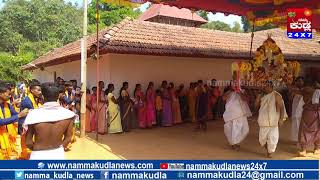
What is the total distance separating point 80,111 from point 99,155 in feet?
8.34

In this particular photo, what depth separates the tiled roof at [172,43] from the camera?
38.3 feet

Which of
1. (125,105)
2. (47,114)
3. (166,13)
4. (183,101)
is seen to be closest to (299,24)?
(183,101)

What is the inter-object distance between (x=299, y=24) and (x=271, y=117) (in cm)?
306

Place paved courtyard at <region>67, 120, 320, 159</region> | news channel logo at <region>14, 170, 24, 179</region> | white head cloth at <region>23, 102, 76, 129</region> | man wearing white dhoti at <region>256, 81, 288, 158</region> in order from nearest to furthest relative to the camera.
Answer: white head cloth at <region>23, 102, 76, 129</region> → news channel logo at <region>14, 170, 24, 179</region> → man wearing white dhoti at <region>256, 81, 288, 158</region> → paved courtyard at <region>67, 120, 320, 159</region>

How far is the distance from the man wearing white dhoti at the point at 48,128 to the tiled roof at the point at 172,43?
23.7 ft

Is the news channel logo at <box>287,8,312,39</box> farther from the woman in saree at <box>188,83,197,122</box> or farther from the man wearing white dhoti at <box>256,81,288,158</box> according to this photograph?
the woman in saree at <box>188,83,197,122</box>

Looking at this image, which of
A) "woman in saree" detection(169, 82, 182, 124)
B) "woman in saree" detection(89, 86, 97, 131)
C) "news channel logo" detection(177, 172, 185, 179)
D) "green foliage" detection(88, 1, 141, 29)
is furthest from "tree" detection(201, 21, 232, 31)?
"news channel logo" detection(177, 172, 185, 179)

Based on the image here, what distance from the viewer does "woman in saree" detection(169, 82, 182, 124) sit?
12.5 m

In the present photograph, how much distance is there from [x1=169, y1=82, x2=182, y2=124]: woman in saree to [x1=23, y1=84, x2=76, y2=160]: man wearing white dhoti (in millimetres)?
8652

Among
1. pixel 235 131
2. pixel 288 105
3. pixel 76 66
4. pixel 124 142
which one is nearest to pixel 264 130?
pixel 235 131

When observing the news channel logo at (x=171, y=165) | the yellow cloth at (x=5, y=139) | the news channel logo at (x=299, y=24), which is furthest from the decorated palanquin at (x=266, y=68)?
the yellow cloth at (x=5, y=139)

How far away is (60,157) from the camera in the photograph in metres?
3.97

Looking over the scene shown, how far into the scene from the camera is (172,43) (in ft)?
43.6

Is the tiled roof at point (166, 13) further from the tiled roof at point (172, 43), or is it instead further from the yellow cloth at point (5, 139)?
the yellow cloth at point (5, 139)
